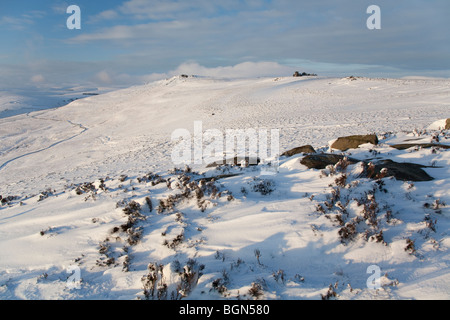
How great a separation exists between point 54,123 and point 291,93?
108ft

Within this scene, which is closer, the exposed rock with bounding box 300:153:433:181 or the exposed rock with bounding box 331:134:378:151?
the exposed rock with bounding box 300:153:433:181

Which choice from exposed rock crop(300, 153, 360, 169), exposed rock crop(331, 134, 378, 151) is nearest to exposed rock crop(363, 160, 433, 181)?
exposed rock crop(300, 153, 360, 169)

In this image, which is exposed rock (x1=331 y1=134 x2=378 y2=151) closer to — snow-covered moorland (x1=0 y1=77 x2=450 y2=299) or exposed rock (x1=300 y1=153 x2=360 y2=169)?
snow-covered moorland (x1=0 y1=77 x2=450 y2=299)

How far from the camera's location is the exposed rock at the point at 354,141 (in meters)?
10.5

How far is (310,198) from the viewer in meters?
5.25

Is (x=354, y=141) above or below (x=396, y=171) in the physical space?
above

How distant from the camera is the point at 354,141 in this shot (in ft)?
35.3

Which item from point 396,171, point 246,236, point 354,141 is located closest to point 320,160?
point 396,171

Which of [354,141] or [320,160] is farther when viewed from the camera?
[354,141]

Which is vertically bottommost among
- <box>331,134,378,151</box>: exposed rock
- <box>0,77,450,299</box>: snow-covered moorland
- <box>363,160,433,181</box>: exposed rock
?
<box>0,77,450,299</box>: snow-covered moorland

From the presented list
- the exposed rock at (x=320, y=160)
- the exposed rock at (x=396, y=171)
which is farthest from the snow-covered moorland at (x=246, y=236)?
the exposed rock at (x=320, y=160)

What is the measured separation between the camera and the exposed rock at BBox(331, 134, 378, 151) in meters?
10.5

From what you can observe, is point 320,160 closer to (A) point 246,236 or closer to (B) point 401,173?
(B) point 401,173

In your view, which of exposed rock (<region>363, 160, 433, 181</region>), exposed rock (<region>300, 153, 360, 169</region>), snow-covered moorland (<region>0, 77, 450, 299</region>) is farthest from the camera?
exposed rock (<region>300, 153, 360, 169</region>)
